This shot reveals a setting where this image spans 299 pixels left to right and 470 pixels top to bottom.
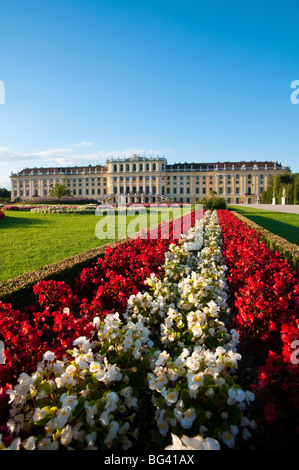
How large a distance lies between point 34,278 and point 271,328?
2.89 metres

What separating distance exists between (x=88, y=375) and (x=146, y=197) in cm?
7001

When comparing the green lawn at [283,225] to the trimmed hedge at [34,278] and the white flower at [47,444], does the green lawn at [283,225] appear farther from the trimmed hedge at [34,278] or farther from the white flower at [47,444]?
the white flower at [47,444]

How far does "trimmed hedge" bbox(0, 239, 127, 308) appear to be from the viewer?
3475 mm

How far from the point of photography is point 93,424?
1.44 meters

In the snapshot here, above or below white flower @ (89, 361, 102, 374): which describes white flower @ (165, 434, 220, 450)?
below

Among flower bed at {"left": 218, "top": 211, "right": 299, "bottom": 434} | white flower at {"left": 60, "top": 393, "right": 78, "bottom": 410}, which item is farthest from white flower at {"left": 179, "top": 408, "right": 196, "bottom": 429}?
white flower at {"left": 60, "top": 393, "right": 78, "bottom": 410}

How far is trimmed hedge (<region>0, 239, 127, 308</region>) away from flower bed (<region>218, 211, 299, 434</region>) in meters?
2.34

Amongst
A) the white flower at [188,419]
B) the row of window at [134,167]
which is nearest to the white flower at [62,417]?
the white flower at [188,419]

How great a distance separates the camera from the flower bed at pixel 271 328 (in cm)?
167

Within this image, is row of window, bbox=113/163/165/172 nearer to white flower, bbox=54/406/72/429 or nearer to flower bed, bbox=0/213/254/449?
flower bed, bbox=0/213/254/449
